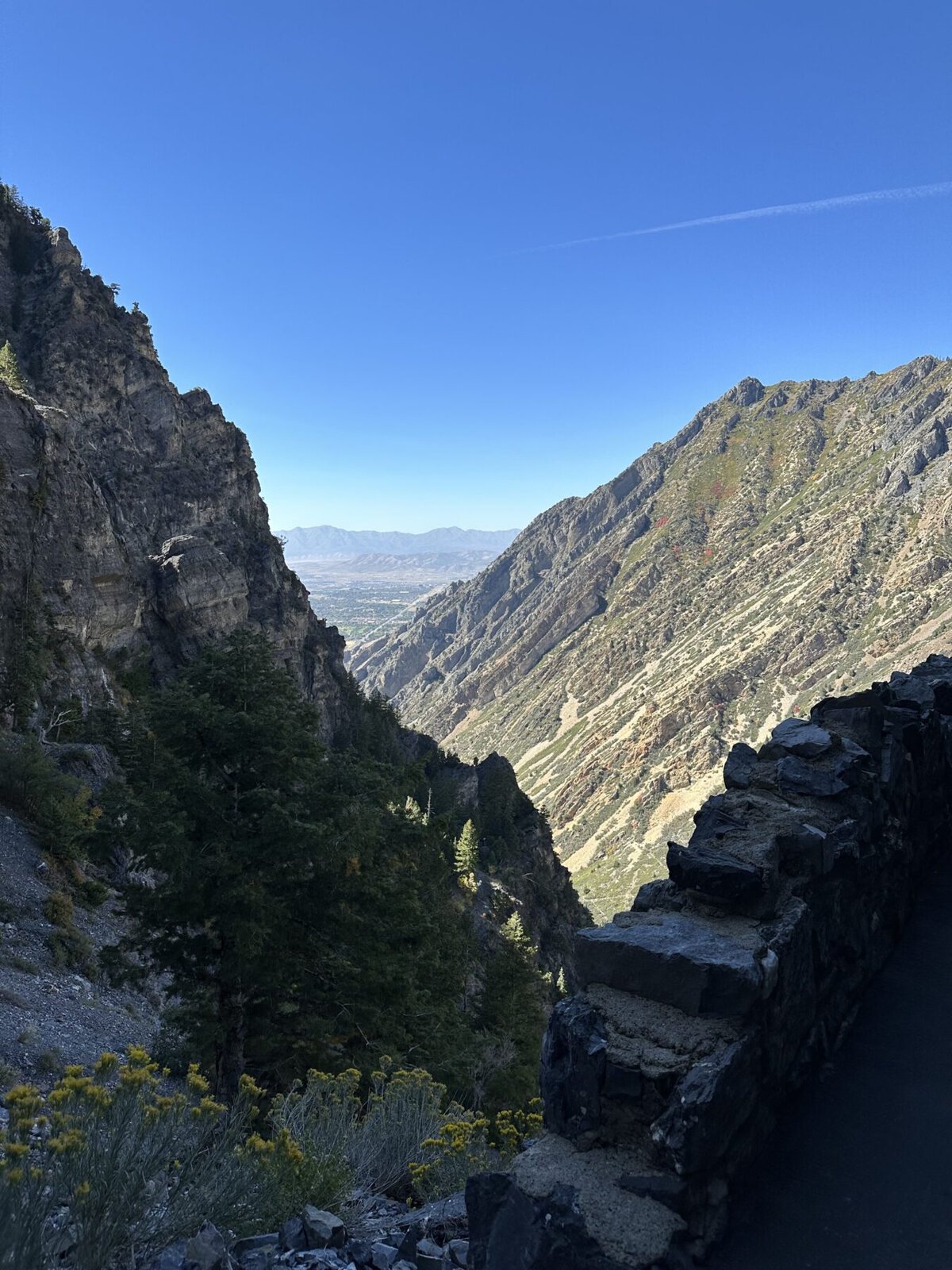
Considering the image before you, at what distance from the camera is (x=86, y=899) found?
17141 mm

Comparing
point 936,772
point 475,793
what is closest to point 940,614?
point 475,793

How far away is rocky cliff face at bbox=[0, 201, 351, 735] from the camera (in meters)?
29.1

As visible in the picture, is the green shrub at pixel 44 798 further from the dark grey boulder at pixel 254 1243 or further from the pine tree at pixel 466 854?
the pine tree at pixel 466 854

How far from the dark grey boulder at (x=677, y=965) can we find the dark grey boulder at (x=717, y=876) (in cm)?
34

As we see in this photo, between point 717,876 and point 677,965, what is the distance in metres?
0.97

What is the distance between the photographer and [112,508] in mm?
46719

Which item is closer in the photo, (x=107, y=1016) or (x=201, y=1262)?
(x=201, y=1262)

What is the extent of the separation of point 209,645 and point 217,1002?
5079 millimetres

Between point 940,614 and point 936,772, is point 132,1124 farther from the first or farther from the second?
point 940,614

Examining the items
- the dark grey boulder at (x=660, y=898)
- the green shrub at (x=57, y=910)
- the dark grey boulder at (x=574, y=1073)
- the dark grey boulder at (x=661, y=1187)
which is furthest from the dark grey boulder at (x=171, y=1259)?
the green shrub at (x=57, y=910)

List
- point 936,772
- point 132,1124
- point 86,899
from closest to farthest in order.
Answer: point 132,1124
point 936,772
point 86,899

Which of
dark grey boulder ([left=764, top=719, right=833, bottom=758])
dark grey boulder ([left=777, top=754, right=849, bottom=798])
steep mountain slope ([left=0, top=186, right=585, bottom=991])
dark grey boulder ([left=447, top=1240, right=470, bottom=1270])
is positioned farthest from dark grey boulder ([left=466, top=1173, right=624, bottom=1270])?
steep mountain slope ([left=0, top=186, right=585, bottom=991])

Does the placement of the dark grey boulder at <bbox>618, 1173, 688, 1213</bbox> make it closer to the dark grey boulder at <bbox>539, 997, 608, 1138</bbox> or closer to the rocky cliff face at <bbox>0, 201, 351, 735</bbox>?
the dark grey boulder at <bbox>539, 997, 608, 1138</bbox>

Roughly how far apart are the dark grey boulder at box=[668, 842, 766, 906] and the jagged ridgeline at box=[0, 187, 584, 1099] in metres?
5.55
